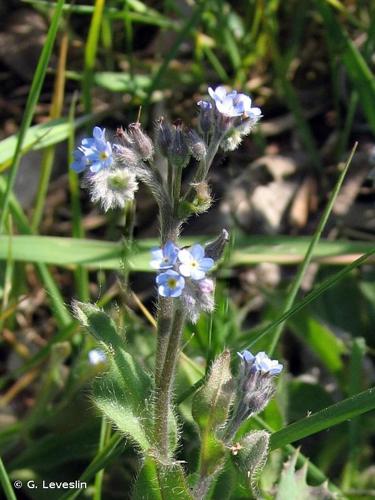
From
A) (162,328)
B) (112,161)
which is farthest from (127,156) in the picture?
(162,328)

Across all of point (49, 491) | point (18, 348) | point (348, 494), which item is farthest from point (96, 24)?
point (348, 494)

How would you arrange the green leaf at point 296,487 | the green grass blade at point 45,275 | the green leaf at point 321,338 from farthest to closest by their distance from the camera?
the green leaf at point 321,338 → the green grass blade at point 45,275 → the green leaf at point 296,487

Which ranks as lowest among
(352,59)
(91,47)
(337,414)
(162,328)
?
(337,414)

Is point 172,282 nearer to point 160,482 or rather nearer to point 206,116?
point 206,116

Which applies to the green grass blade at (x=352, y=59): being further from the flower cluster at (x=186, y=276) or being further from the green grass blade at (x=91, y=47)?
the flower cluster at (x=186, y=276)

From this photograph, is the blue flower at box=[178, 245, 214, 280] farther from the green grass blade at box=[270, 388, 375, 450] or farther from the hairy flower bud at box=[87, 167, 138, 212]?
the green grass blade at box=[270, 388, 375, 450]

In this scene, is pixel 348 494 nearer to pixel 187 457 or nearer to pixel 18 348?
pixel 187 457

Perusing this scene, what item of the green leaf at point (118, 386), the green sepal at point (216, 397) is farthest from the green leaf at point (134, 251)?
the green sepal at point (216, 397)
